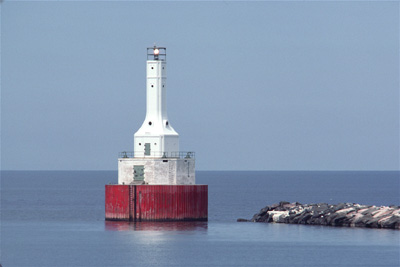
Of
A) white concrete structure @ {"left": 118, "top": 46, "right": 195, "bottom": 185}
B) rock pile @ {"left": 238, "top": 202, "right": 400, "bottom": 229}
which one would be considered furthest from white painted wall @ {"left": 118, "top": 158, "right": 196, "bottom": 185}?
rock pile @ {"left": 238, "top": 202, "right": 400, "bottom": 229}

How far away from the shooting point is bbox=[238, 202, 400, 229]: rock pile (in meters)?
68.0

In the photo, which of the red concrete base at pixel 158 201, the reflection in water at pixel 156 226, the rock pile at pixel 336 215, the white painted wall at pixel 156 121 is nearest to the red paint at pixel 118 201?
the red concrete base at pixel 158 201

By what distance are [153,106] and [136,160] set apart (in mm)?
3494

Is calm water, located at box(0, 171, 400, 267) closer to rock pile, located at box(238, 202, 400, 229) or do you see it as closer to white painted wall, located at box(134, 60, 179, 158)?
rock pile, located at box(238, 202, 400, 229)

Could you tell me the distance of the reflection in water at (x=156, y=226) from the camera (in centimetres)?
6644

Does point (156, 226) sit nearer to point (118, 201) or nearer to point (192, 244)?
point (118, 201)

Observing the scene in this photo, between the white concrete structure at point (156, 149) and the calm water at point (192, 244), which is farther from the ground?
the white concrete structure at point (156, 149)

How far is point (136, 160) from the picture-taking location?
6844 centimetres

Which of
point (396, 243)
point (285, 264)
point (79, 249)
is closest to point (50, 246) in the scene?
point (79, 249)

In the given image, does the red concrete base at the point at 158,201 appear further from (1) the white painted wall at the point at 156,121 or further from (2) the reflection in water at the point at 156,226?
(1) the white painted wall at the point at 156,121

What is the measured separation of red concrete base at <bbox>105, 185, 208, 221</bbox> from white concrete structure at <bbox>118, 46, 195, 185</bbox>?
77 cm

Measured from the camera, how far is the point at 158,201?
67562 mm

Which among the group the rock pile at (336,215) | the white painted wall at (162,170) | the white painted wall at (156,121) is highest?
the white painted wall at (156,121)

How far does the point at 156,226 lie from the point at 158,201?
4.96ft
